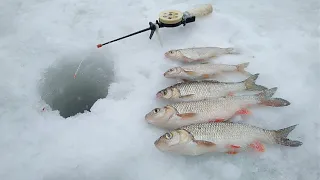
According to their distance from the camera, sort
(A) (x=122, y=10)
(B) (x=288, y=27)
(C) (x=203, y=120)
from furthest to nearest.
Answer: (A) (x=122, y=10)
(B) (x=288, y=27)
(C) (x=203, y=120)

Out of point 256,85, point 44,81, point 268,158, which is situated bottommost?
point 44,81

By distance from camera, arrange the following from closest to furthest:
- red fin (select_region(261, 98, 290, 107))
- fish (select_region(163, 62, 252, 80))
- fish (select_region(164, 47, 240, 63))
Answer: red fin (select_region(261, 98, 290, 107))
fish (select_region(163, 62, 252, 80))
fish (select_region(164, 47, 240, 63))

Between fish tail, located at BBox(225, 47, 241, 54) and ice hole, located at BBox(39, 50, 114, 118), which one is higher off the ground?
fish tail, located at BBox(225, 47, 241, 54)

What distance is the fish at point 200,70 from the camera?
113 inches

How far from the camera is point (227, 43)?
3.41m

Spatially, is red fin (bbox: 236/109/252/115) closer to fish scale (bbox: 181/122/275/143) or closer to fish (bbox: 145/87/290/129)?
fish (bbox: 145/87/290/129)

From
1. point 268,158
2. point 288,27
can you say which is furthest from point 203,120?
point 288,27

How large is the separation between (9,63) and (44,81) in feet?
1.46

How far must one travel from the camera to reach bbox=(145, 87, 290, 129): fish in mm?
2408

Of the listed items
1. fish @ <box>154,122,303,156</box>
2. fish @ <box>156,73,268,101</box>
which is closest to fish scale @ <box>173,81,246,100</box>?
fish @ <box>156,73,268,101</box>

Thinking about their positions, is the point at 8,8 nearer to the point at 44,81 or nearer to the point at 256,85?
the point at 44,81

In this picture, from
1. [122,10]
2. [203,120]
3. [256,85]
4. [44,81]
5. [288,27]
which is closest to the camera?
[203,120]

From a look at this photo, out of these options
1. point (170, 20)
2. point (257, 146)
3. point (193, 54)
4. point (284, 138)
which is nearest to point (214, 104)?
point (257, 146)

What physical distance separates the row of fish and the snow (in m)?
0.08
